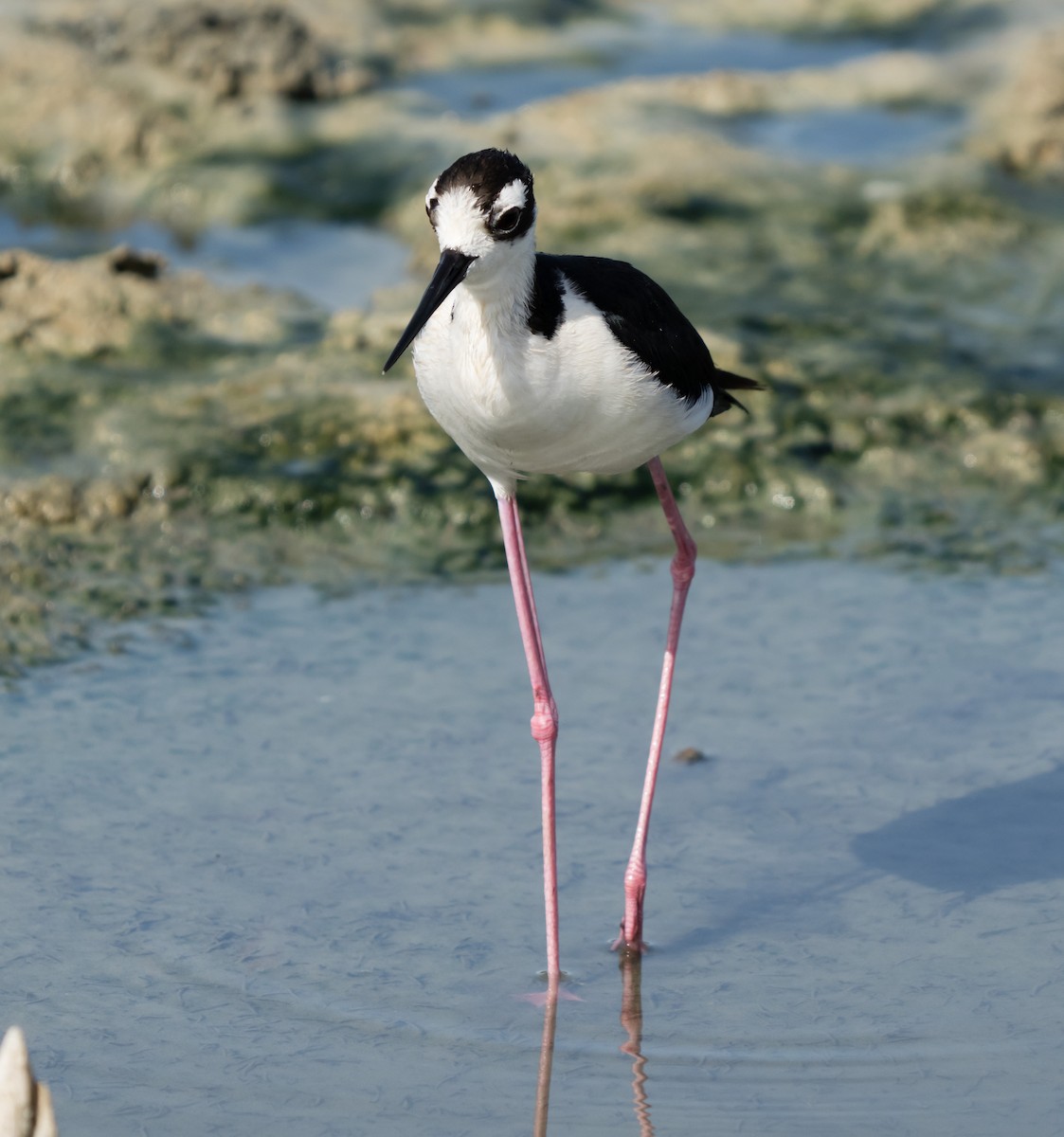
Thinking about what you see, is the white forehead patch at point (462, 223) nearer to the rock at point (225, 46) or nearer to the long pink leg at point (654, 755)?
the long pink leg at point (654, 755)

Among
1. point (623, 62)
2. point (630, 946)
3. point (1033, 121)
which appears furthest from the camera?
point (623, 62)

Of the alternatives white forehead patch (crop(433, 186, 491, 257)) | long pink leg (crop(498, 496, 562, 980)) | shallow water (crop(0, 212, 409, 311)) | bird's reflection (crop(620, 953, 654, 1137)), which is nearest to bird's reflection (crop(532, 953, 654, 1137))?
bird's reflection (crop(620, 953, 654, 1137))

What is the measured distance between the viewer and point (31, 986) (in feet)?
10.1

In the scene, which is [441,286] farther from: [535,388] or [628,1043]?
[628,1043]

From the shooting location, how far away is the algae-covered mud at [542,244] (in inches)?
195

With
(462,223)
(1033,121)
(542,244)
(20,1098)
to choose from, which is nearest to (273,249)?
(542,244)

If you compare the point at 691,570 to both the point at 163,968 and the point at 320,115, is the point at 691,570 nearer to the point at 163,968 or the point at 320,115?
the point at 163,968

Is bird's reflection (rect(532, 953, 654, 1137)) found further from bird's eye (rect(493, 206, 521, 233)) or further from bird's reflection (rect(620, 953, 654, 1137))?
bird's eye (rect(493, 206, 521, 233))

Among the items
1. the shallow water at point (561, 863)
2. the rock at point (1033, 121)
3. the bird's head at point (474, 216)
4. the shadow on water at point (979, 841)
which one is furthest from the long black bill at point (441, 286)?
the rock at point (1033, 121)

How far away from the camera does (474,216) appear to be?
→ 9.11 ft

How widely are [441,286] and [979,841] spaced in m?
1.56

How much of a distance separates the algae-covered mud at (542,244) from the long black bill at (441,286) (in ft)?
6.19

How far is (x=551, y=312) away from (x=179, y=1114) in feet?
4.36

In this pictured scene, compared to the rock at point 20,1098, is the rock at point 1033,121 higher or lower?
higher
